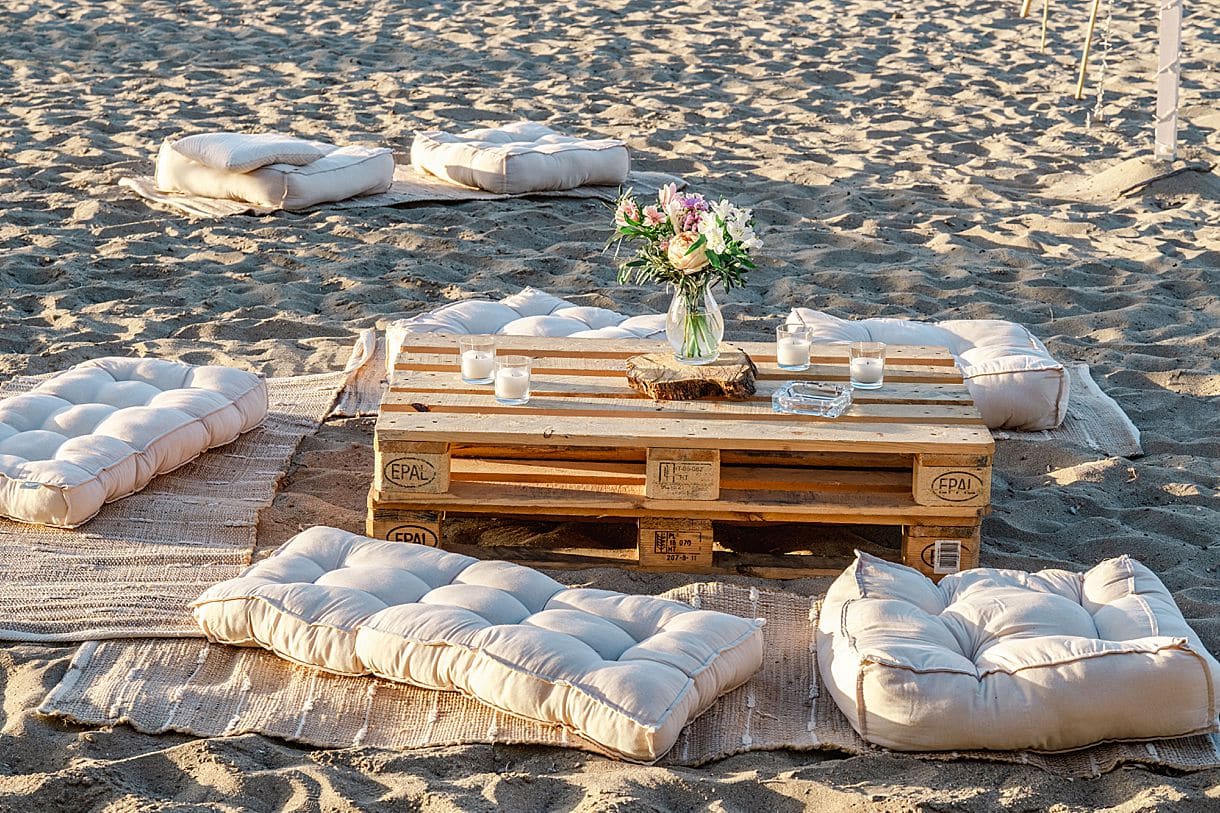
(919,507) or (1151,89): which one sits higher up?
(919,507)

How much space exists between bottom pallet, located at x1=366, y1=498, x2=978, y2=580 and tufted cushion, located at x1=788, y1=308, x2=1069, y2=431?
2.78 ft

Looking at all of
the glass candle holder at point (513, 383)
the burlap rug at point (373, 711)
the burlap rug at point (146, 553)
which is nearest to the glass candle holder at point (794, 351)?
the glass candle holder at point (513, 383)

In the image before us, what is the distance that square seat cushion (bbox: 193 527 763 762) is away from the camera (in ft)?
9.68

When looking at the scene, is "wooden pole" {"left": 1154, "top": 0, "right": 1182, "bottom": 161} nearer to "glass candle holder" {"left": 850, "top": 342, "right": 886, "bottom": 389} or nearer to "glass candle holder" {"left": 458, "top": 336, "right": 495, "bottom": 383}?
"glass candle holder" {"left": 850, "top": 342, "right": 886, "bottom": 389}

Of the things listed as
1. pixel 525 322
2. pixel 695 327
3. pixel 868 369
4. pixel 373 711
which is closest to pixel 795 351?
pixel 868 369

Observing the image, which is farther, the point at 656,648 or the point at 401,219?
the point at 401,219

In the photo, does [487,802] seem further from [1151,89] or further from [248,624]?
[1151,89]

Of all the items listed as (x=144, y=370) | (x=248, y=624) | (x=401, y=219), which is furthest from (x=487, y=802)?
(x=401, y=219)

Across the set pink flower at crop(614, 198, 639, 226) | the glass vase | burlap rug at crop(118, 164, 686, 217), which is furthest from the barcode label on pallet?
burlap rug at crop(118, 164, 686, 217)

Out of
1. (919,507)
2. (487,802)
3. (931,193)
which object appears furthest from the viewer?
(931,193)

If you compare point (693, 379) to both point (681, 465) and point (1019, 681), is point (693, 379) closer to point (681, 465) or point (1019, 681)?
point (681, 465)

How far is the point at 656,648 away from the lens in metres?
3.08

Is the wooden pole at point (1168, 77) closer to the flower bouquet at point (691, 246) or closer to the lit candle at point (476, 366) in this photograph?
the flower bouquet at point (691, 246)

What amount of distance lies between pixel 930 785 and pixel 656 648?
1.97ft
